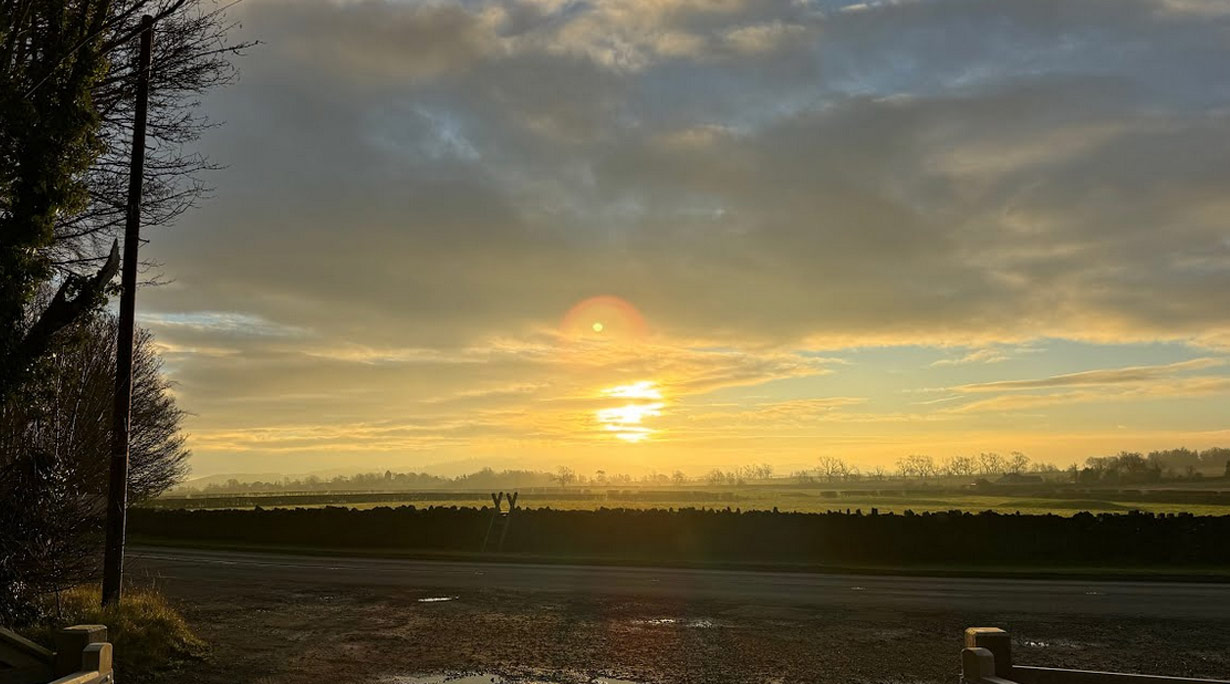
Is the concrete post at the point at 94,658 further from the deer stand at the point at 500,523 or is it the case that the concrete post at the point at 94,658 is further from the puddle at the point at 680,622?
the deer stand at the point at 500,523

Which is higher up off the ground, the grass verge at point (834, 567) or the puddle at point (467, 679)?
the puddle at point (467, 679)

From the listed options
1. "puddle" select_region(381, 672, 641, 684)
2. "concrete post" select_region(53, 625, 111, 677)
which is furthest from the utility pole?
"concrete post" select_region(53, 625, 111, 677)

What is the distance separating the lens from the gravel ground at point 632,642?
12148 mm

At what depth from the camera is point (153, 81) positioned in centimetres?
1565

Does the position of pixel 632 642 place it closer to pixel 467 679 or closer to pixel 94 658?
pixel 467 679

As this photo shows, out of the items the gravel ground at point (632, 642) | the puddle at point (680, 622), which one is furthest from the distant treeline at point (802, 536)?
the puddle at point (680, 622)

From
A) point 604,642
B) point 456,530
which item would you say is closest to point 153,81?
point 604,642

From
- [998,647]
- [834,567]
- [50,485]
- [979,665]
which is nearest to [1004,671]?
[998,647]

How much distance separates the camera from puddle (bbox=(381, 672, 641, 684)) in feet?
37.8

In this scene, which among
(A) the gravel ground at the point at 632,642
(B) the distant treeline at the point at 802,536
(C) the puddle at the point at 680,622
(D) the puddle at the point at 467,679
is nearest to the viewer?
(D) the puddle at the point at 467,679

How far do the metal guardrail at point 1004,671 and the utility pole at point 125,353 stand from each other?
502 inches

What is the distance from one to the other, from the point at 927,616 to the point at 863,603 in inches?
86.1

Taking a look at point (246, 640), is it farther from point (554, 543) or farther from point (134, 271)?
point (554, 543)

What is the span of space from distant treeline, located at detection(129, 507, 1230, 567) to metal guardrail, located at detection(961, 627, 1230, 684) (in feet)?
→ 83.9
